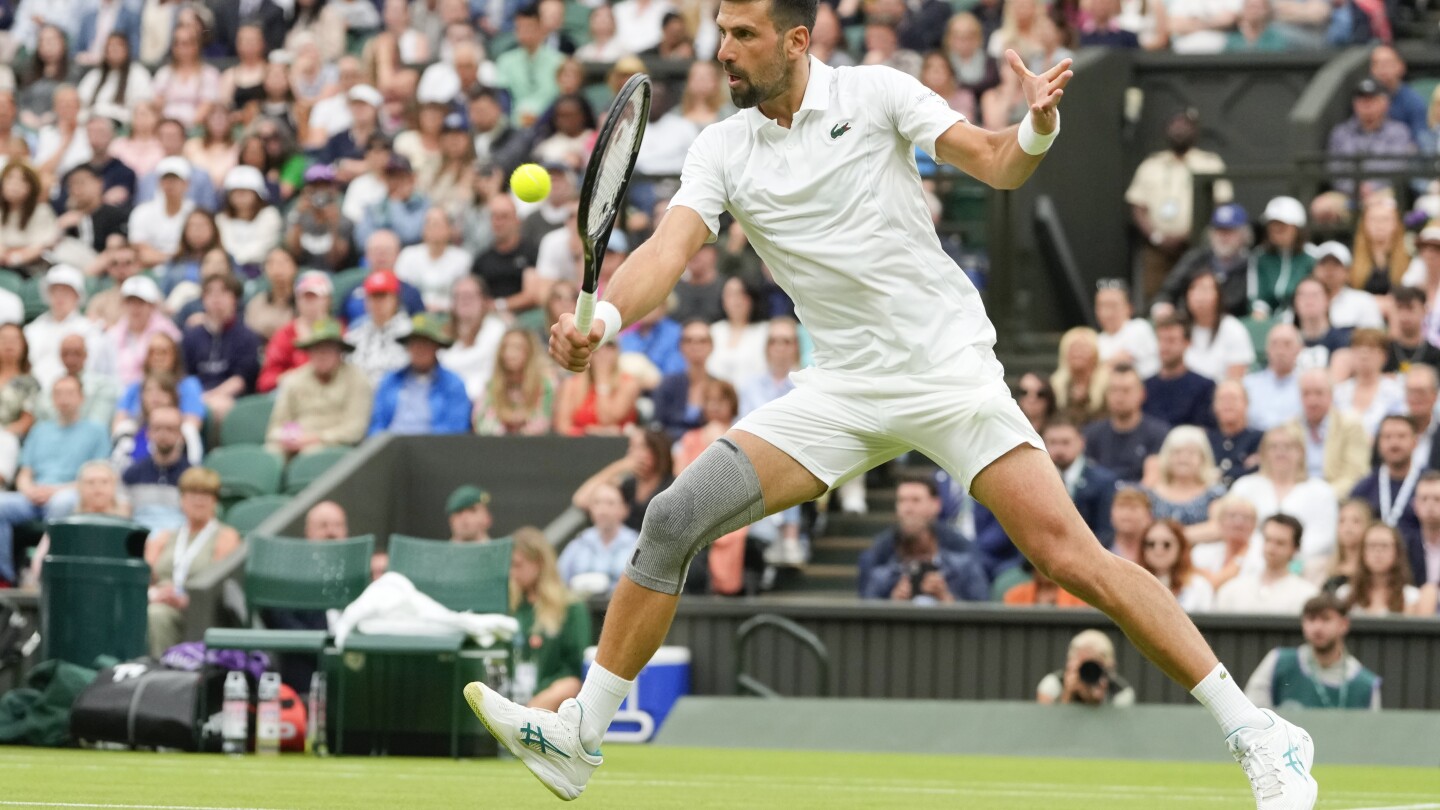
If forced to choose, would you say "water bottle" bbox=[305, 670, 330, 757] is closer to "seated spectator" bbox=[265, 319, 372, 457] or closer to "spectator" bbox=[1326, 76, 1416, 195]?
"seated spectator" bbox=[265, 319, 372, 457]

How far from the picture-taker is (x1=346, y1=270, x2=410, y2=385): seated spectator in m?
16.7

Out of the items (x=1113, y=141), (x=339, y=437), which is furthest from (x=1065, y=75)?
(x=1113, y=141)

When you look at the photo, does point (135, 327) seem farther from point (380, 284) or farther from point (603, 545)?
point (603, 545)

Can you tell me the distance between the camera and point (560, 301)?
1578cm

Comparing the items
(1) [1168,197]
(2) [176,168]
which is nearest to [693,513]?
(1) [1168,197]

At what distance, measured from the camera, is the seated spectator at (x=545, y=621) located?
42.6 ft

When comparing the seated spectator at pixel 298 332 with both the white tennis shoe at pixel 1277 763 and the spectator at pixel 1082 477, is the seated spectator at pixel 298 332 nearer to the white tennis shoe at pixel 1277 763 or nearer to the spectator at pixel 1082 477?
the spectator at pixel 1082 477

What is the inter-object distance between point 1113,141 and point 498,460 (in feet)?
18.0

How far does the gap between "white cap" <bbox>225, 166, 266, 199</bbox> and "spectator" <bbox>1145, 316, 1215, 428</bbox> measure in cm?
747

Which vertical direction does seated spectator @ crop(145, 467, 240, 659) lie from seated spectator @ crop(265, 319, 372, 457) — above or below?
below

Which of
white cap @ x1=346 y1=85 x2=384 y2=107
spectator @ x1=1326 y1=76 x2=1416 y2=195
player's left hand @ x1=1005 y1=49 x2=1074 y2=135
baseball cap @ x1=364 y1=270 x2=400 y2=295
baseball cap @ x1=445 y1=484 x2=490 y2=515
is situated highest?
white cap @ x1=346 y1=85 x2=384 y2=107

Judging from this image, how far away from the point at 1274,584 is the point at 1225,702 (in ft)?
21.1

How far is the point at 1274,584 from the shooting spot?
42.0 ft

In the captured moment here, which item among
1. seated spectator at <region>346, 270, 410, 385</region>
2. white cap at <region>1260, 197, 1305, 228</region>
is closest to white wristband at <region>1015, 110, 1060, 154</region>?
white cap at <region>1260, 197, 1305, 228</region>
